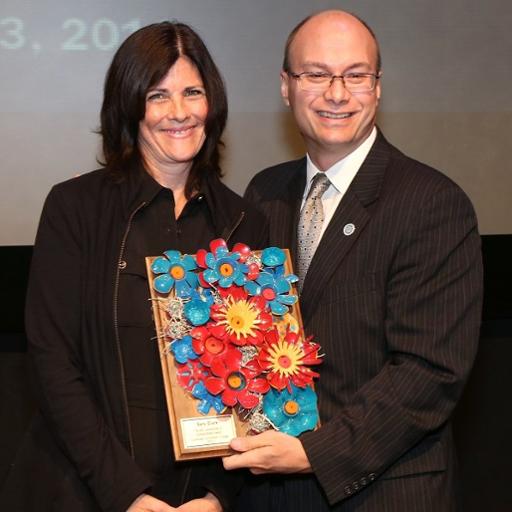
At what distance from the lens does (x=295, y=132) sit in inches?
186

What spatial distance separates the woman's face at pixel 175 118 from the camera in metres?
2.41

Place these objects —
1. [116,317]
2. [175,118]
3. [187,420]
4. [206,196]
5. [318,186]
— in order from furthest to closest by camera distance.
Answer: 1. [318,186]
2. [206,196]
3. [175,118]
4. [116,317]
5. [187,420]

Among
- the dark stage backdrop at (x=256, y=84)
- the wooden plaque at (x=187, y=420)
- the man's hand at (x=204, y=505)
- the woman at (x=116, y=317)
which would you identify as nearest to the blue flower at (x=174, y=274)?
the wooden plaque at (x=187, y=420)

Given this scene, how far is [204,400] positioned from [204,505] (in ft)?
1.03

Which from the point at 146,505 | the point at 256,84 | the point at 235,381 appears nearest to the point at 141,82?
the point at 235,381

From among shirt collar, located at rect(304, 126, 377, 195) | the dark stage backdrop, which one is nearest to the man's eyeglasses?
shirt collar, located at rect(304, 126, 377, 195)

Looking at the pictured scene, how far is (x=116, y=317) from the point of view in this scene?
229 cm

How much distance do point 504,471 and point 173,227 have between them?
2.84 m

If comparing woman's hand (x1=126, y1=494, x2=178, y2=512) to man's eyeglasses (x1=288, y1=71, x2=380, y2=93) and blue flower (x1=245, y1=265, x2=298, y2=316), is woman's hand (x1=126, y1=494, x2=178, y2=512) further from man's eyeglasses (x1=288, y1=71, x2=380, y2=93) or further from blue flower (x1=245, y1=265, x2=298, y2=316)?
man's eyeglasses (x1=288, y1=71, x2=380, y2=93)

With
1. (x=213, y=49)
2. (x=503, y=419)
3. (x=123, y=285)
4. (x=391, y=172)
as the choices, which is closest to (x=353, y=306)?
(x=391, y=172)

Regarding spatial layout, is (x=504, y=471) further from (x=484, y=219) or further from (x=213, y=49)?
(x=213, y=49)

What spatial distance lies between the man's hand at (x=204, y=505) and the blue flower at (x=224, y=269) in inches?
21.9

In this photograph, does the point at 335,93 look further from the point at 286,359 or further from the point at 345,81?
the point at 286,359

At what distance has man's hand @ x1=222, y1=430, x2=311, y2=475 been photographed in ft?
7.17
